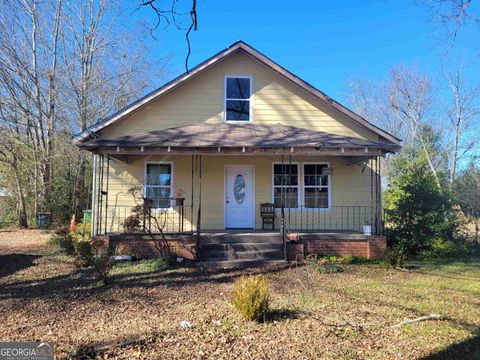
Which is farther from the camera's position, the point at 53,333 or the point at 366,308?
the point at 366,308

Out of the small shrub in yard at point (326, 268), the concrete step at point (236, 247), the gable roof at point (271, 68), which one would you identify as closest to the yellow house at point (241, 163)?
the gable roof at point (271, 68)

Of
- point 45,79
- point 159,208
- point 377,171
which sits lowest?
point 159,208

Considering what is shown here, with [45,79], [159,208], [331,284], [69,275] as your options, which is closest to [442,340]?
[331,284]

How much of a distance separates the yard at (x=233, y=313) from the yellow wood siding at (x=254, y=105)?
5.14 metres

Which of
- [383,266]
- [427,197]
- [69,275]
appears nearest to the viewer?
[69,275]

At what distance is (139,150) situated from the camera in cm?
1044

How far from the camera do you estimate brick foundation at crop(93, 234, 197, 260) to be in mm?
10242

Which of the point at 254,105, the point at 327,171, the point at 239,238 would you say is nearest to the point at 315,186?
the point at 327,171

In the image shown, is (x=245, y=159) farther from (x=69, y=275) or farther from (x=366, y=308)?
(x=366, y=308)

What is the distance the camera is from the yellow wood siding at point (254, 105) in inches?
491

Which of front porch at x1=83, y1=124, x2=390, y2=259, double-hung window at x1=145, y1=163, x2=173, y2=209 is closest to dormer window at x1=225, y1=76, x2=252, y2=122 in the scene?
front porch at x1=83, y1=124, x2=390, y2=259

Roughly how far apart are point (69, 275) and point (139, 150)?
3707 millimetres

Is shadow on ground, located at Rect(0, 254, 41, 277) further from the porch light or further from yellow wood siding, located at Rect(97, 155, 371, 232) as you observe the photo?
the porch light

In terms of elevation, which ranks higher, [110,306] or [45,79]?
[45,79]
